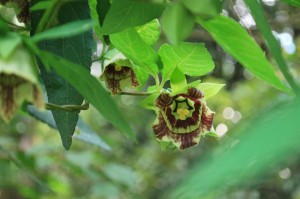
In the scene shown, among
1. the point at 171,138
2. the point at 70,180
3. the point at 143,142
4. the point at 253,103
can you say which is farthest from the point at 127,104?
the point at 171,138

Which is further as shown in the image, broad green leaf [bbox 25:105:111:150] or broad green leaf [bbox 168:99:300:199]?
broad green leaf [bbox 25:105:111:150]

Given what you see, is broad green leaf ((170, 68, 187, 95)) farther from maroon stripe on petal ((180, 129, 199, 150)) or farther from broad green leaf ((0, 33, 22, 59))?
broad green leaf ((0, 33, 22, 59))

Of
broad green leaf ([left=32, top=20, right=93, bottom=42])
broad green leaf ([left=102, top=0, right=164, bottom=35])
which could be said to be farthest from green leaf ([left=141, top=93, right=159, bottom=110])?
broad green leaf ([left=32, top=20, right=93, bottom=42])

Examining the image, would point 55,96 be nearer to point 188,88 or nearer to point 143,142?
point 188,88

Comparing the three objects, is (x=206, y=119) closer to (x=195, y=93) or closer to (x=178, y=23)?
(x=195, y=93)

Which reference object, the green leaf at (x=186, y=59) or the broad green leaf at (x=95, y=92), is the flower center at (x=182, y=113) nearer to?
the green leaf at (x=186, y=59)

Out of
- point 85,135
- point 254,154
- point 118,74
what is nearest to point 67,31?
point 254,154
